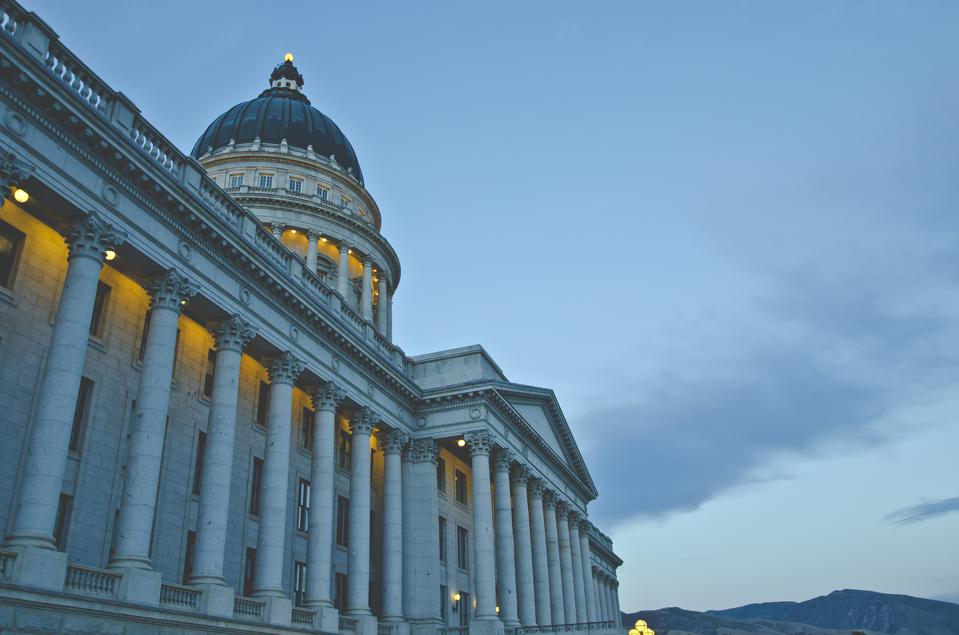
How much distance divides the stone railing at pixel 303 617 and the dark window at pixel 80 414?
1008 centimetres

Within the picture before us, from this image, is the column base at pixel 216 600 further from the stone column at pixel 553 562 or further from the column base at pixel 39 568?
the stone column at pixel 553 562

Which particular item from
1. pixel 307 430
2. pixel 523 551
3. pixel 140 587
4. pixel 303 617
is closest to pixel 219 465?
pixel 140 587

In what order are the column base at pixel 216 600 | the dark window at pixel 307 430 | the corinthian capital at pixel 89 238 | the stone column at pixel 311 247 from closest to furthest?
the corinthian capital at pixel 89 238 < the column base at pixel 216 600 < the dark window at pixel 307 430 < the stone column at pixel 311 247

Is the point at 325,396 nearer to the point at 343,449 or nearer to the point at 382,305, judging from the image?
the point at 343,449

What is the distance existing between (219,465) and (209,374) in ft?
18.3

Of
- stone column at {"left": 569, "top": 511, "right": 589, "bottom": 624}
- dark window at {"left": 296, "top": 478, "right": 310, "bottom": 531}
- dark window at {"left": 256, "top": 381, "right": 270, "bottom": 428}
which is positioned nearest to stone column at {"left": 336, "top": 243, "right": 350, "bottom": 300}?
stone column at {"left": 569, "top": 511, "right": 589, "bottom": 624}

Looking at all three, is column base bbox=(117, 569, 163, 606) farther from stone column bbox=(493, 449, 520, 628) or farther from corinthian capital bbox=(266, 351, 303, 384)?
stone column bbox=(493, 449, 520, 628)

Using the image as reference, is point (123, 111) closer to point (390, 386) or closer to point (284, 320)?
point (284, 320)

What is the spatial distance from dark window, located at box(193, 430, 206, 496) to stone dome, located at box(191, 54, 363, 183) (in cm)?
3935

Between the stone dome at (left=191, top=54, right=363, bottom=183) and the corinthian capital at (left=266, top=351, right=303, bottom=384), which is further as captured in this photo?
the stone dome at (left=191, top=54, right=363, bottom=183)

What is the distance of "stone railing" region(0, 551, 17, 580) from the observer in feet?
54.8

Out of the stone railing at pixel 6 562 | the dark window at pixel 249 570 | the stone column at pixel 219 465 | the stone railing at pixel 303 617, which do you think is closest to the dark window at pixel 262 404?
the stone column at pixel 219 465

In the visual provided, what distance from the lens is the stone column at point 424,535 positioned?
37500 millimetres

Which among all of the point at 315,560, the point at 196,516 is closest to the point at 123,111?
the point at 196,516
